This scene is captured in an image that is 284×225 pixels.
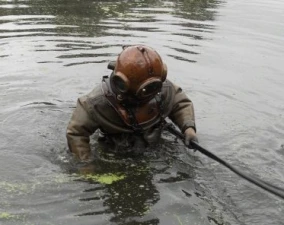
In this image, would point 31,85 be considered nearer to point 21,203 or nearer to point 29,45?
point 29,45

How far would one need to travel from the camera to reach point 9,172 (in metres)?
4.89

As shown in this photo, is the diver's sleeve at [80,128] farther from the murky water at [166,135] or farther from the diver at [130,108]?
the murky water at [166,135]

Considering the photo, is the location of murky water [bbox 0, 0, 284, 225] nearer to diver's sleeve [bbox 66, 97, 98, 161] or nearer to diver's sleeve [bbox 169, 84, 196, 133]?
diver's sleeve [bbox 66, 97, 98, 161]

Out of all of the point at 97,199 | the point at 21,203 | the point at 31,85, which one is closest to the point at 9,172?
the point at 21,203

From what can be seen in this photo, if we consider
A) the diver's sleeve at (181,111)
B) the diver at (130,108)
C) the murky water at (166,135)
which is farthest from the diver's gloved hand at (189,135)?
the murky water at (166,135)

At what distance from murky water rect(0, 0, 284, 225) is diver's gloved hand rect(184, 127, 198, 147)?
0.41m

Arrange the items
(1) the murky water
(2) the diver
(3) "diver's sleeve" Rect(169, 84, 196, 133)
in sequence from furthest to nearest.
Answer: (3) "diver's sleeve" Rect(169, 84, 196, 133), (2) the diver, (1) the murky water

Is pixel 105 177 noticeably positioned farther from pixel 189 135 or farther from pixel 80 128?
pixel 189 135

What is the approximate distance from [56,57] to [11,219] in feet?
17.8

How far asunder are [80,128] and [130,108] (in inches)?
21.9

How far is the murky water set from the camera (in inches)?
169

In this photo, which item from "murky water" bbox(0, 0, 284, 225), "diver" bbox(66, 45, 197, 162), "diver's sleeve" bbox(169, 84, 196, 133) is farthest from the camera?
"diver's sleeve" bbox(169, 84, 196, 133)

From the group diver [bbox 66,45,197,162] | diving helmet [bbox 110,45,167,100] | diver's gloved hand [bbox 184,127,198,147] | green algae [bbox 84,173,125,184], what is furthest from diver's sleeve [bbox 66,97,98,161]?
diver's gloved hand [bbox 184,127,198,147]

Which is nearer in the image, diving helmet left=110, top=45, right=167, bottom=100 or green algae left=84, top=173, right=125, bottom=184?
diving helmet left=110, top=45, right=167, bottom=100
